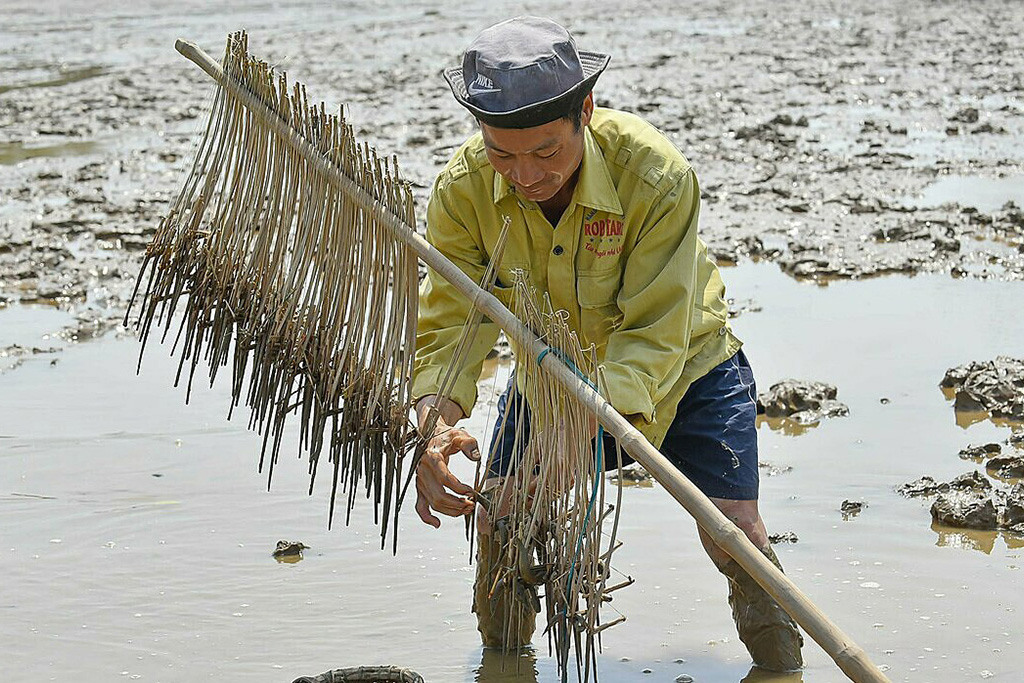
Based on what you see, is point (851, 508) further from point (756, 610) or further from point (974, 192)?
point (974, 192)

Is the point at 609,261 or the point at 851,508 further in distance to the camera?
the point at 851,508

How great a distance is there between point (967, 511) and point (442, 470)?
1790 mm

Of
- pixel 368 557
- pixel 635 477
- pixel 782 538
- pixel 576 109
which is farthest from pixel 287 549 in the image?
pixel 576 109

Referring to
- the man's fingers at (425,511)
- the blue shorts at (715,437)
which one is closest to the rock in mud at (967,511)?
the blue shorts at (715,437)

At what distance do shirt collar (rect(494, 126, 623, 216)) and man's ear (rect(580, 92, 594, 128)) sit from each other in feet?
0.08

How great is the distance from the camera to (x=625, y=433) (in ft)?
8.00

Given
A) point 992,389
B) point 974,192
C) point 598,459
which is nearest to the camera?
point 598,459

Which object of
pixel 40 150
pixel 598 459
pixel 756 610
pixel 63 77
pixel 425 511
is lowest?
pixel 63 77

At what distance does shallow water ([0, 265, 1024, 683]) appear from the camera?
3457mm

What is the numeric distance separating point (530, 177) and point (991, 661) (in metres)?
1.65

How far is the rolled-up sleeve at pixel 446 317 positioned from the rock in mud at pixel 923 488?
1.75 metres

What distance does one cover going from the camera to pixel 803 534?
4023 millimetres

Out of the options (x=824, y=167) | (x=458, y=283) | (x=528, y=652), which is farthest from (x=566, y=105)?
(x=824, y=167)

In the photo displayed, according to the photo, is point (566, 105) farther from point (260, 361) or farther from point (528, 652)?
point (528, 652)
